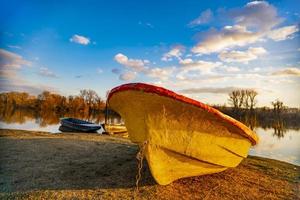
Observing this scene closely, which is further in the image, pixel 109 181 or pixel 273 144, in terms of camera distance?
pixel 273 144

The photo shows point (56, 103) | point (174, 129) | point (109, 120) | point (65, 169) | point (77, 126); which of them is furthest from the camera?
point (56, 103)

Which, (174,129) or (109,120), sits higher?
(174,129)

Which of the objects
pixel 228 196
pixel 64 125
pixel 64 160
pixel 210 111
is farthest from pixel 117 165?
pixel 64 125

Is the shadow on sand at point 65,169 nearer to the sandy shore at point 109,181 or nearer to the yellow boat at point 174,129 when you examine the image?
the sandy shore at point 109,181

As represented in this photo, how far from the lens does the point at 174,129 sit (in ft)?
11.8

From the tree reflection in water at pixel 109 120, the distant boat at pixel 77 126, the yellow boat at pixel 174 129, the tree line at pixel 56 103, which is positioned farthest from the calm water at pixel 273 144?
the tree line at pixel 56 103

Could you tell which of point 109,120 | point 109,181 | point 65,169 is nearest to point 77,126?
point 65,169

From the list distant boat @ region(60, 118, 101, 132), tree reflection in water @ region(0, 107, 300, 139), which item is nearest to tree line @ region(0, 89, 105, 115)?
tree reflection in water @ region(0, 107, 300, 139)

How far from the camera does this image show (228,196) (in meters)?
4.11

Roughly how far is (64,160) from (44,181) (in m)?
1.55

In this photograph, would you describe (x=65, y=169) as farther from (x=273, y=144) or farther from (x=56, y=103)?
(x=56, y=103)

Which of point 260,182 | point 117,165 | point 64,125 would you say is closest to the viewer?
point 260,182

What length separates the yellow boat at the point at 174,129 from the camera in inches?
129

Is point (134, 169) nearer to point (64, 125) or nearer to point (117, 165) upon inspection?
point (117, 165)
